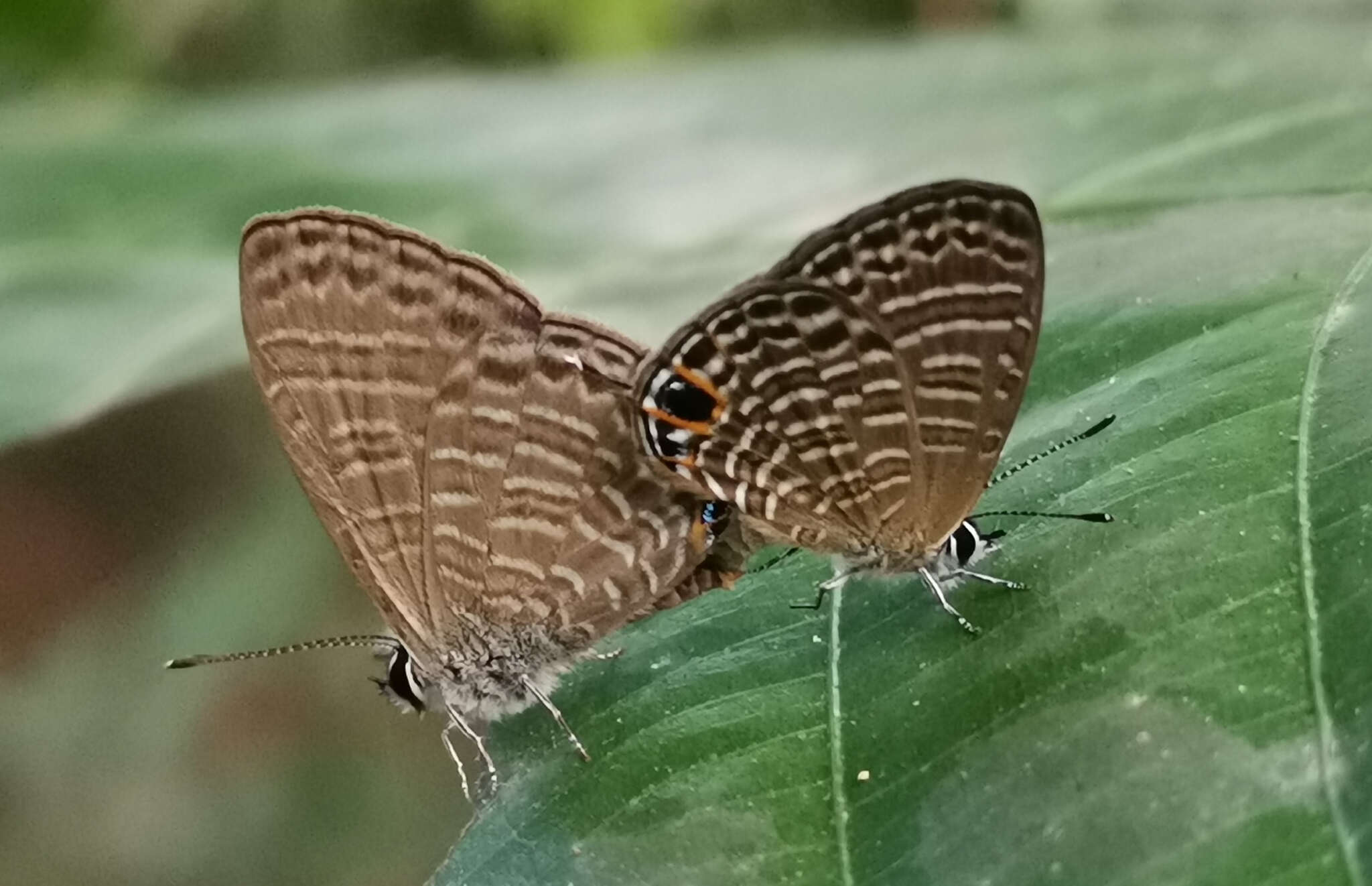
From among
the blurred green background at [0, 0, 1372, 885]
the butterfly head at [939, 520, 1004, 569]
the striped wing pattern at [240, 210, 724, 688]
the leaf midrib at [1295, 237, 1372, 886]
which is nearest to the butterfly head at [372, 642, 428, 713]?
the striped wing pattern at [240, 210, 724, 688]

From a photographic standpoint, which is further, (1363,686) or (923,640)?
(923,640)

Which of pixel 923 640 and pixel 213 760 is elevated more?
pixel 923 640

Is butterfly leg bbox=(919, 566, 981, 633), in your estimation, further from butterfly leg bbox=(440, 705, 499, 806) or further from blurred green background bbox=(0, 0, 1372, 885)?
blurred green background bbox=(0, 0, 1372, 885)

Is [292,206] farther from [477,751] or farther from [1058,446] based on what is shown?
[1058,446]

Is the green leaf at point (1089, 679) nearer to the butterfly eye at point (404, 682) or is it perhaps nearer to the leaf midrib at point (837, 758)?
the leaf midrib at point (837, 758)

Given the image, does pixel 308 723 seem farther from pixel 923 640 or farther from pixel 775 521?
pixel 923 640

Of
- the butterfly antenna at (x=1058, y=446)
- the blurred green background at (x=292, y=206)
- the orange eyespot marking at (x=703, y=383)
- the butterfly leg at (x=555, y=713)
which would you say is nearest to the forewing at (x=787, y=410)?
the orange eyespot marking at (x=703, y=383)

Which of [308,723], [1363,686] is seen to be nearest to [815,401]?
[1363,686]

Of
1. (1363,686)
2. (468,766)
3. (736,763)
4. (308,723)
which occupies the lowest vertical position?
(308,723)

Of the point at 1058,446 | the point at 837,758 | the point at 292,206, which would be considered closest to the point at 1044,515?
the point at 1058,446
